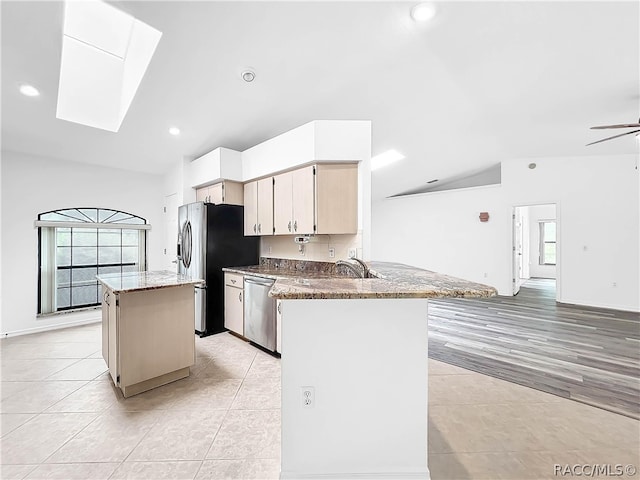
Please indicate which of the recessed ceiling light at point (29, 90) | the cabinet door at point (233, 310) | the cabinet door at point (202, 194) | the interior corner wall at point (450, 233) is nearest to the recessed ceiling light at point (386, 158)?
the interior corner wall at point (450, 233)

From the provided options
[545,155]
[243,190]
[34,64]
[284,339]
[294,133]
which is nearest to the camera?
[284,339]

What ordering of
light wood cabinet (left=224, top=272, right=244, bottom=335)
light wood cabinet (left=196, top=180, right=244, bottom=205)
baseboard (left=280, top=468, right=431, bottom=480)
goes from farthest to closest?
light wood cabinet (left=196, top=180, right=244, bottom=205) → light wood cabinet (left=224, top=272, right=244, bottom=335) → baseboard (left=280, top=468, right=431, bottom=480)

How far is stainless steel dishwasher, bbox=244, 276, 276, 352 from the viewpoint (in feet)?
9.66

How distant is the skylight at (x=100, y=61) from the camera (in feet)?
7.58

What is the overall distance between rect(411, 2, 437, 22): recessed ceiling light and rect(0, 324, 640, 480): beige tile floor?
9.94 ft

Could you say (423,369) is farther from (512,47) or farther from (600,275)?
(600,275)

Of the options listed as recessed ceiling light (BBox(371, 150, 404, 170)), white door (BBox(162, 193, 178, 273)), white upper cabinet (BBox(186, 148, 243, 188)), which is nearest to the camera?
white upper cabinet (BBox(186, 148, 243, 188))

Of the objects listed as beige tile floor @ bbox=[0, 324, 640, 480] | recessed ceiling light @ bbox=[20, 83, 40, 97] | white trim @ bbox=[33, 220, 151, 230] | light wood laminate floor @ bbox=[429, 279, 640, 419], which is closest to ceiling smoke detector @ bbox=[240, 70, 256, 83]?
recessed ceiling light @ bbox=[20, 83, 40, 97]

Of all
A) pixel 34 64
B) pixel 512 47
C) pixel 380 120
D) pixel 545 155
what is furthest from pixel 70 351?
pixel 545 155

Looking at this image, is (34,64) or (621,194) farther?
(621,194)

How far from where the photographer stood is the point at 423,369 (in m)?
1.37

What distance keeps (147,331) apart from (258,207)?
1902 millimetres

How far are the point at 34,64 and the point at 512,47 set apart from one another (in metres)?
4.18

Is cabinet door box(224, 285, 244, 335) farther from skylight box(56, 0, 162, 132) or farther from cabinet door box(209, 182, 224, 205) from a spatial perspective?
skylight box(56, 0, 162, 132)
